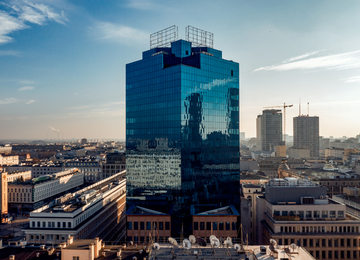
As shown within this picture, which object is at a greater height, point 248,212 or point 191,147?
point 191,147

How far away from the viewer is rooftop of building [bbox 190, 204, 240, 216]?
Answer: 94819 mm

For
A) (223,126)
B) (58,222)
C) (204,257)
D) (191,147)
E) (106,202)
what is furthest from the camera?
(106,202)

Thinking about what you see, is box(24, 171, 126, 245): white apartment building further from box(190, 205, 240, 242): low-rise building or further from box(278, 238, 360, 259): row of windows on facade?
box(278, 238, 360, 259): row of windows on facade

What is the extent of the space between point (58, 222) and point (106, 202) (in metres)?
35.1

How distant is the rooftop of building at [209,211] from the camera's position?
94.8m

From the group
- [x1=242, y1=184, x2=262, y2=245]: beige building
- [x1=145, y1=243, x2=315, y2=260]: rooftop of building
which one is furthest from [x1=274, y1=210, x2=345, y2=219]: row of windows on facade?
[x1=145, y1=243, x2=315, y2=260]: rooftop of building

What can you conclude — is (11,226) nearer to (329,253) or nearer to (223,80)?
(223,80)

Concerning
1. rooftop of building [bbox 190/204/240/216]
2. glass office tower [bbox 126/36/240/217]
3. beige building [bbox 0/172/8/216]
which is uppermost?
glass office tower [bbox 126/36/240/217]

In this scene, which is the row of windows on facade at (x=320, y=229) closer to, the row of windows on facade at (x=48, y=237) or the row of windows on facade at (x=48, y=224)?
the row of windows on facade at (x=48, y=224)

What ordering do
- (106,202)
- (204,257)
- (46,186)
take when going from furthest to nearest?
(46,186), (106,202), (204,257)

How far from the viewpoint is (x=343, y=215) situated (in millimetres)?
91062

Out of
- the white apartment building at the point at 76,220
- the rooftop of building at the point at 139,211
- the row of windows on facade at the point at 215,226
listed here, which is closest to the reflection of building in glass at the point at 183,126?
the rooftop of building at the point at 139,211

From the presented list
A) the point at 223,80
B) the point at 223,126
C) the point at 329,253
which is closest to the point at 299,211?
the point at 329,253

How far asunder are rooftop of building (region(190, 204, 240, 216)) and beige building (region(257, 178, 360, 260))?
11.0 metres
